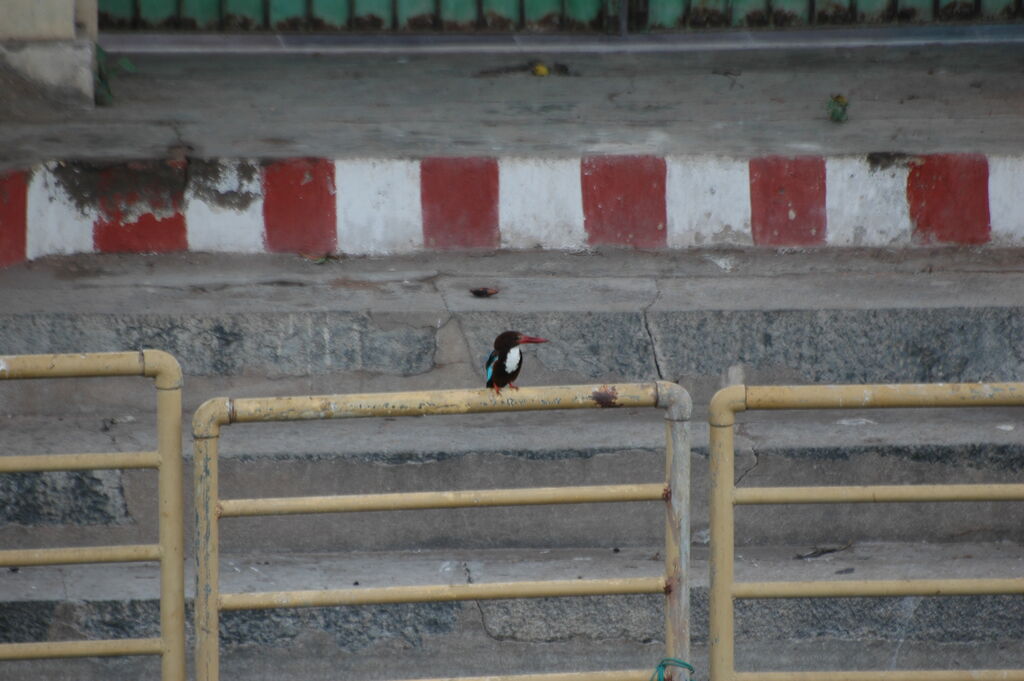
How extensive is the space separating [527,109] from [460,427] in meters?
2.26

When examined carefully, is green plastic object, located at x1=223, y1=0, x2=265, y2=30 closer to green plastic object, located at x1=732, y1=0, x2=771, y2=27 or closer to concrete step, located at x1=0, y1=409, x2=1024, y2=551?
green plastic object, located at x1=732, y1=0, x2=771, y2=27

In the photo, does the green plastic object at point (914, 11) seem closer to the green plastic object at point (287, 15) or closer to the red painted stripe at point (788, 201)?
the red painted stripe at point (788, 201)

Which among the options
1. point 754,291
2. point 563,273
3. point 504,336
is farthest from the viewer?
point 563,273

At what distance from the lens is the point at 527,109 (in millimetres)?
5645

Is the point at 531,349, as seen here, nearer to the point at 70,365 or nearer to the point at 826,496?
the point at 826,496

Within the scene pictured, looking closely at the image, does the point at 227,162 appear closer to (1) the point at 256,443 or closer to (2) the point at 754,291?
(1) the point at 256,443

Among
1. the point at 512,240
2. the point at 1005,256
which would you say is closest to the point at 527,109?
the point at 512,240

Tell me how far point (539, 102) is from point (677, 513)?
11.0 feet

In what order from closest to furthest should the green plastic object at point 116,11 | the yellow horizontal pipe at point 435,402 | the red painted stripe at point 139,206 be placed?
the yellow horizontal pipe at point 435,402 < the red painted stripe at point 139,206 < the green plastic object at point 116,11

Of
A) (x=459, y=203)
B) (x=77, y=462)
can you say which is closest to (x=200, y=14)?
(x=459, y=203)

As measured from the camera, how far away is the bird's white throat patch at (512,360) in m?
2.98

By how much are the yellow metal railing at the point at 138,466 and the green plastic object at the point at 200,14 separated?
160 inches

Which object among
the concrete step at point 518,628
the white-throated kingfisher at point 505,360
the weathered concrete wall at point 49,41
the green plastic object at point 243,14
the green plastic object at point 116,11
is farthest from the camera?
the green plastic object at point 243,14

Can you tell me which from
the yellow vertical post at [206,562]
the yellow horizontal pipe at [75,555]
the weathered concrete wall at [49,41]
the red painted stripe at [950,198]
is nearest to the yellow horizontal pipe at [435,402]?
the yellow vertical post at [206,562]
